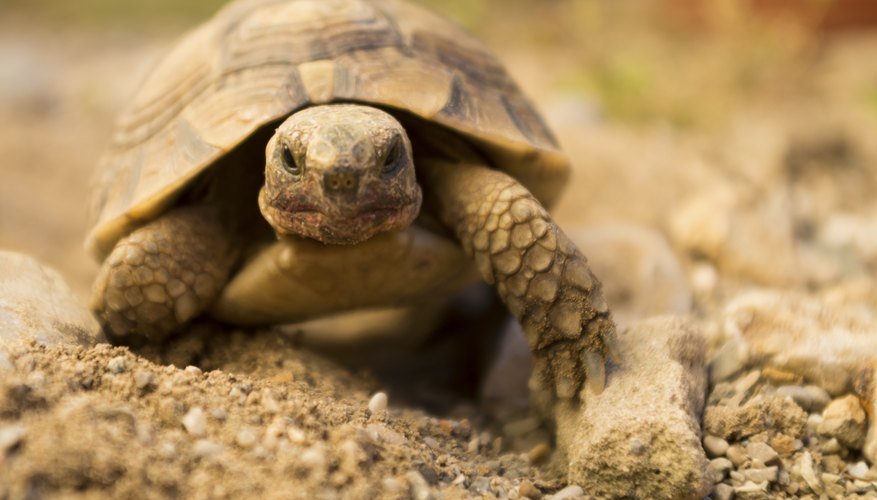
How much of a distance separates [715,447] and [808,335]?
64 cm

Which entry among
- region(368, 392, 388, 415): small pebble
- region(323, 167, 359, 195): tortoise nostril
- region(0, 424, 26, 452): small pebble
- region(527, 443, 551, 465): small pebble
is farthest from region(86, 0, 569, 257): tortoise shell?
region(0, 424, 26, 452): small pebble

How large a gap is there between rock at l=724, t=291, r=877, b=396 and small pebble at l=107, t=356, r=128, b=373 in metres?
1.80

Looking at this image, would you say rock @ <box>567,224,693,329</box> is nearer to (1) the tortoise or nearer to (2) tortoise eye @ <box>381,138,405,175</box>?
(1) the tortoise

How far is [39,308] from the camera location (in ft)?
7.68

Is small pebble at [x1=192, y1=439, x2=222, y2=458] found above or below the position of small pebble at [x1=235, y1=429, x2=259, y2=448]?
below

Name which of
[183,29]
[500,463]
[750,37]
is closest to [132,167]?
[500,463]

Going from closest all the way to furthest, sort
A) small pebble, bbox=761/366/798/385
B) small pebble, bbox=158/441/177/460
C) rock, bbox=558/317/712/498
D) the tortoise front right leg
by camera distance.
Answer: small pebble, bbox=158/441/177/460
rock, bbox=558/317/712/498
small pebble, bbox=761/366/798/385
the tortoise front right leg

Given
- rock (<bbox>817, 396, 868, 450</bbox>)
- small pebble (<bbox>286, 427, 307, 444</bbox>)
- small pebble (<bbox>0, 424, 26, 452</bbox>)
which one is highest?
rock (<bbox>817, 396, 868, 450</bbox>)

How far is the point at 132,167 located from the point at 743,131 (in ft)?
12.5

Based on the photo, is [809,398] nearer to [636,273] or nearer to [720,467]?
[720,467]

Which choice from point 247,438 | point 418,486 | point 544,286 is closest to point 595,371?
point 544,286

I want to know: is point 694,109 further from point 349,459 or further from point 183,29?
point 183,29

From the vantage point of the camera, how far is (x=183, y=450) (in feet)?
5.55

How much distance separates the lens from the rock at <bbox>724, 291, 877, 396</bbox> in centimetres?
232
